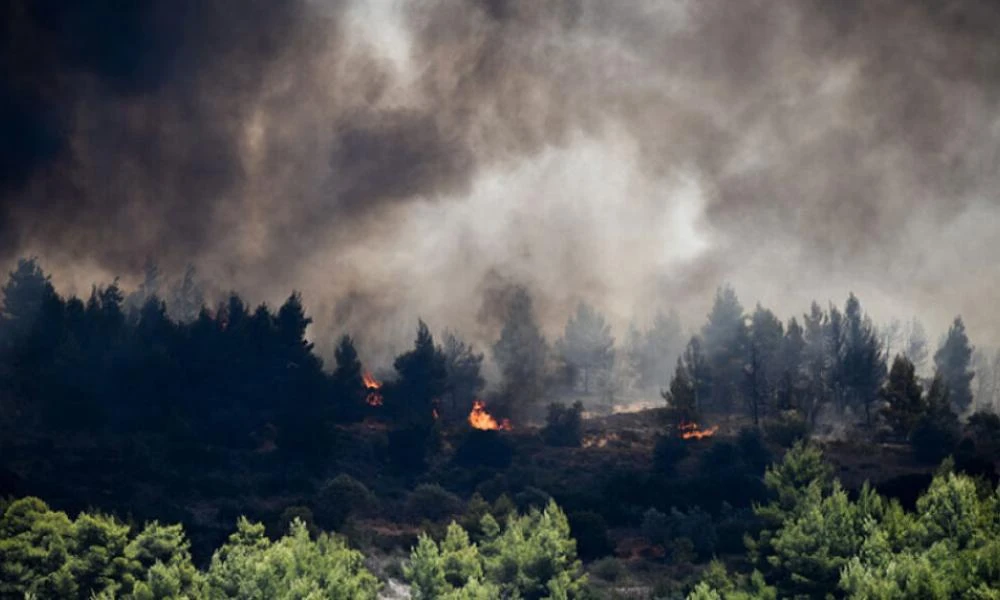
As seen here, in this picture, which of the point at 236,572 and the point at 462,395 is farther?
the point at 462,395

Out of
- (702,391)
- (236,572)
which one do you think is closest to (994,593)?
(236,572)

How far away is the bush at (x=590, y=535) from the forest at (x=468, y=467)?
0.68ft

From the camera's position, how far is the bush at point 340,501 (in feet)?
306

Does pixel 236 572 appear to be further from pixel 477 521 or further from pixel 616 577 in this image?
pixel 616 577

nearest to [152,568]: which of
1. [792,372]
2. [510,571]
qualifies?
[510,571]

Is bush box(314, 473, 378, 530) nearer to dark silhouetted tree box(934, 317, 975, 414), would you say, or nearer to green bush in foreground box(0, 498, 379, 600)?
green bush in foreground box(0, 498, 379, 600)

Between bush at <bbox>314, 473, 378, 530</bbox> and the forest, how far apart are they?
1.13ft

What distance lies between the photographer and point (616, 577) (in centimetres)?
7962

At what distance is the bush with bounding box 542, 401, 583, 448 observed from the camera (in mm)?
126625

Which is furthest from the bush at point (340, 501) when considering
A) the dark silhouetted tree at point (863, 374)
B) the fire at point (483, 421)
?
the dark silhouetted tree at point (863, 374)

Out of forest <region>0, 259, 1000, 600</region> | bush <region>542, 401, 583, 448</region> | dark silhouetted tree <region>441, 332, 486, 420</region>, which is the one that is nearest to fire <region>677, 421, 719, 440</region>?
forest <region>0, 259, 1000, 600</region>

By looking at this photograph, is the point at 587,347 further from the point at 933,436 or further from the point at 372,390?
the point at 933,436

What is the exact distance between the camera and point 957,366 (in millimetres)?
172750

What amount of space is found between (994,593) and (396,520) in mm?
67097
